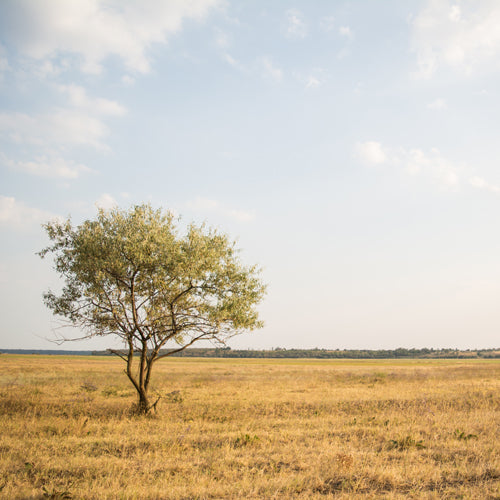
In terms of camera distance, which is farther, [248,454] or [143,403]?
[143,403]

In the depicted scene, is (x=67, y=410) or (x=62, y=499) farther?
(x=67, y=410)

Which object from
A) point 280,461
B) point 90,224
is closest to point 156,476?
point 280,461

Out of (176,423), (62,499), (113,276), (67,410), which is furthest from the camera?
(67,410)

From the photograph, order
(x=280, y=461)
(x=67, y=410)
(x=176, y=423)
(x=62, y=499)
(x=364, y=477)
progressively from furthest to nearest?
(x=67, y=410), (x=176, y=423), (x=280, y=461), (x=364, y=477), (x=62, y=499)

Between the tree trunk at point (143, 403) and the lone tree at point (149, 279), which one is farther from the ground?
the lone tree at point (149, 279)

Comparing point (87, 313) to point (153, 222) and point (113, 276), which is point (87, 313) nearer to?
point (113, 276)

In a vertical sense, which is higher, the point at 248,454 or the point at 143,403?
the point at 248,454

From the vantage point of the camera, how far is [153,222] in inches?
799

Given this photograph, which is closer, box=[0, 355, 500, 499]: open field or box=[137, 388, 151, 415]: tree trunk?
box=[0, 355, 500, 499]: open field

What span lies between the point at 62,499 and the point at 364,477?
7073mm

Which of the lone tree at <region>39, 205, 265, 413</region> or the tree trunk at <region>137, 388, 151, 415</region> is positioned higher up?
the lone tree at <region>39, 205, 265, 413</region>

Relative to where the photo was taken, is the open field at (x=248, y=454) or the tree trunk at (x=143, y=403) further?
the tree trunk at (x=143, y=403)

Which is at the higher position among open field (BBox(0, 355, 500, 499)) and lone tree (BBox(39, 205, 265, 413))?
lone tree (BBox(39, 205, 265, 413))

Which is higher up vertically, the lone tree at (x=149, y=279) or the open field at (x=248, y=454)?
the lone tree at (x=149, y=279)
